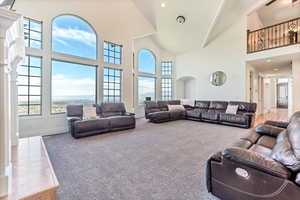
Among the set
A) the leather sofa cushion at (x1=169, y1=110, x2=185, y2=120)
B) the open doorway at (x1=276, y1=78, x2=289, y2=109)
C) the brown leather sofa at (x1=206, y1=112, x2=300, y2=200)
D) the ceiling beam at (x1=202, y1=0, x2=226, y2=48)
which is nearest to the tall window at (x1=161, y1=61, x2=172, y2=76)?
the ceiling beam at (x1=202, y1=0, x2=226, y2=48)

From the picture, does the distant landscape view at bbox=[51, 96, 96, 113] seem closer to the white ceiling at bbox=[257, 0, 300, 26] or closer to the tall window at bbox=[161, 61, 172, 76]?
the tall window at bbox=[161, 61, 172, 76]

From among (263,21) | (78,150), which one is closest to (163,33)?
(263,21)

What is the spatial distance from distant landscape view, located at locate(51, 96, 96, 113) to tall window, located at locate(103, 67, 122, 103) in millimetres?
779

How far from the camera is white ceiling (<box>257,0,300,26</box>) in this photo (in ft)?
21.5

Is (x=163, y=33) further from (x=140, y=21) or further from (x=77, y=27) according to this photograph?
(x=77, y=27)

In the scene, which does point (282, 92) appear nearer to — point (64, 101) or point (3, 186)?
point (64, 101)

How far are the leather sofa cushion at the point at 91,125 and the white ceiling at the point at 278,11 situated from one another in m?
8.44

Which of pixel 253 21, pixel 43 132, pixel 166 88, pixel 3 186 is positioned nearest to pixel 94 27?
pixel 43 132

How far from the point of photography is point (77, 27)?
5301 mm

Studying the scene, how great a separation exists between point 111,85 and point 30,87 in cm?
279

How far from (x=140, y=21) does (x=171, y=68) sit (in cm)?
327

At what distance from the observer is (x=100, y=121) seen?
14.4 feet

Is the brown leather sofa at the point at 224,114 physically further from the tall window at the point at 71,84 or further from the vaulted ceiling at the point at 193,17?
the tall window at the point at 71,84

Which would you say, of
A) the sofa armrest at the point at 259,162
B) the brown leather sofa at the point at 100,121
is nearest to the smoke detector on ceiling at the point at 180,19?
the brown leather sofa at the point at 100,121
